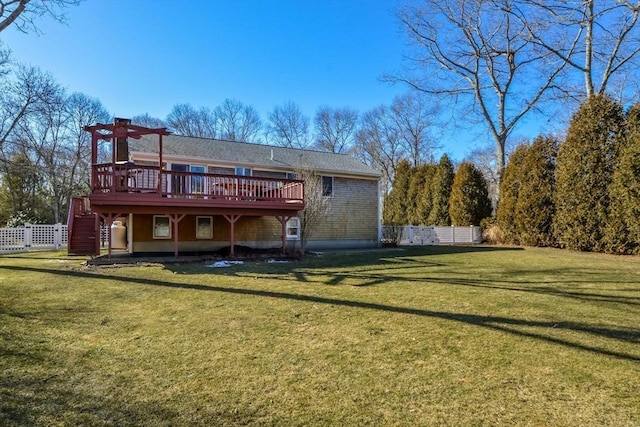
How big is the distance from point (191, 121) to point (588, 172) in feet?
124

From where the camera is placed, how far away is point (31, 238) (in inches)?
664

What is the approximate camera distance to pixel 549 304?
18.6 feet

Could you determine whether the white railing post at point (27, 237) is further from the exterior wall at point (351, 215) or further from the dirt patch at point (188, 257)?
the exterior wall at point (351, 215)

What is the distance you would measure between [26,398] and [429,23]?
2552cm

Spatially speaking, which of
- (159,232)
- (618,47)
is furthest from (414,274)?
(618,47)

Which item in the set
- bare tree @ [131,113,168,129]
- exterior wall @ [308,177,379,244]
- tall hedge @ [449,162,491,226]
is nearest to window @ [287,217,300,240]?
exterior wall @ [308,177,379,244]

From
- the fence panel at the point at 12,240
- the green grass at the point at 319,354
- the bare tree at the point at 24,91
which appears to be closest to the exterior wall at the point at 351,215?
the green grass at the point at 319,354

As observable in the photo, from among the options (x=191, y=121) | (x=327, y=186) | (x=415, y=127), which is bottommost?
(x=327, y=186)

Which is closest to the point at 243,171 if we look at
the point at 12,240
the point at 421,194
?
the point at 12,240

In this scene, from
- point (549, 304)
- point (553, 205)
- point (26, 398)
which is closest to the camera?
point (26, 398)

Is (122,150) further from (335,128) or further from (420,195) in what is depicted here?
(335,128)

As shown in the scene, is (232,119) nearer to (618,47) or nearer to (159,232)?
(159,232)

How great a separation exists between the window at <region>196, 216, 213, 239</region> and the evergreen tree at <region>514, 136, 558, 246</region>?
44.2ft

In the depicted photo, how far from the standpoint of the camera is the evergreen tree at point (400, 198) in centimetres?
2591
